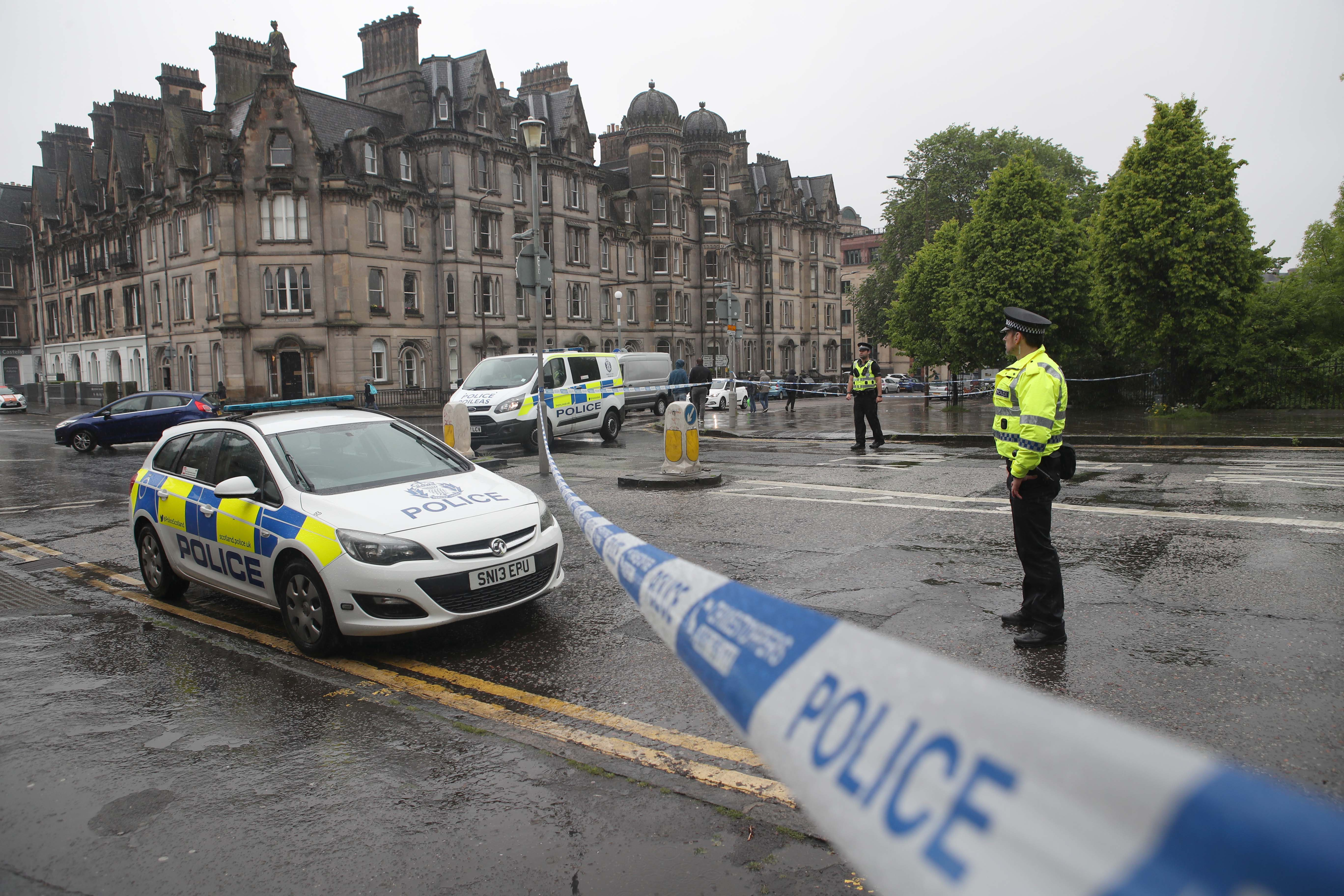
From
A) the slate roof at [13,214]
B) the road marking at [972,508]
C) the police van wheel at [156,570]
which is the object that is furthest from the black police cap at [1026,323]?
the slate roof at [13,214]

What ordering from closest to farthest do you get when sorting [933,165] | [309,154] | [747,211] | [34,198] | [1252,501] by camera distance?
[1252,501], [309,154], [933,165], [34,198], [747,211]

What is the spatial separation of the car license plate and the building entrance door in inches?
1626

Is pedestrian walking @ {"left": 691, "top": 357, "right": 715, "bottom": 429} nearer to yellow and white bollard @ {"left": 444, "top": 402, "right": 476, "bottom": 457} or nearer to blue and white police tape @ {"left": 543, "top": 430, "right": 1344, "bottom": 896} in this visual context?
yellow and white bollard @ {"left": 444, "top": 402, "right": 476, "bottom": 457}

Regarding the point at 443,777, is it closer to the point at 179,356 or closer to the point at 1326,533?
the point at 1326,533

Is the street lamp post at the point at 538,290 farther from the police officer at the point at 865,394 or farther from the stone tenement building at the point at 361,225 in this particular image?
the stone tenement building at the point at 361,225

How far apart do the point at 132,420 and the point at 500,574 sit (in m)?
21.3

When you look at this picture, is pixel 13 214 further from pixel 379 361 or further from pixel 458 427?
pixel 458 427

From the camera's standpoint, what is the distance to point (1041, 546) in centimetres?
566

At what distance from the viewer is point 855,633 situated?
4.75 ft

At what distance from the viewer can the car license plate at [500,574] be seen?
5871mm

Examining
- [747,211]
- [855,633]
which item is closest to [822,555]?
[855,633]

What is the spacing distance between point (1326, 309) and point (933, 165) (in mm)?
27516

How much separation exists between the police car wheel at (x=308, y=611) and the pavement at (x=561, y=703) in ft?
0.42

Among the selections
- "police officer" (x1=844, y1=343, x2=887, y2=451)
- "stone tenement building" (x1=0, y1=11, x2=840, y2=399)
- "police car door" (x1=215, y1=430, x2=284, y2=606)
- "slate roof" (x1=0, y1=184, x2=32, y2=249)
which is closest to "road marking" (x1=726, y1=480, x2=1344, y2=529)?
"police officer" (x1=844, y1=343, x2=887, y2=451)
